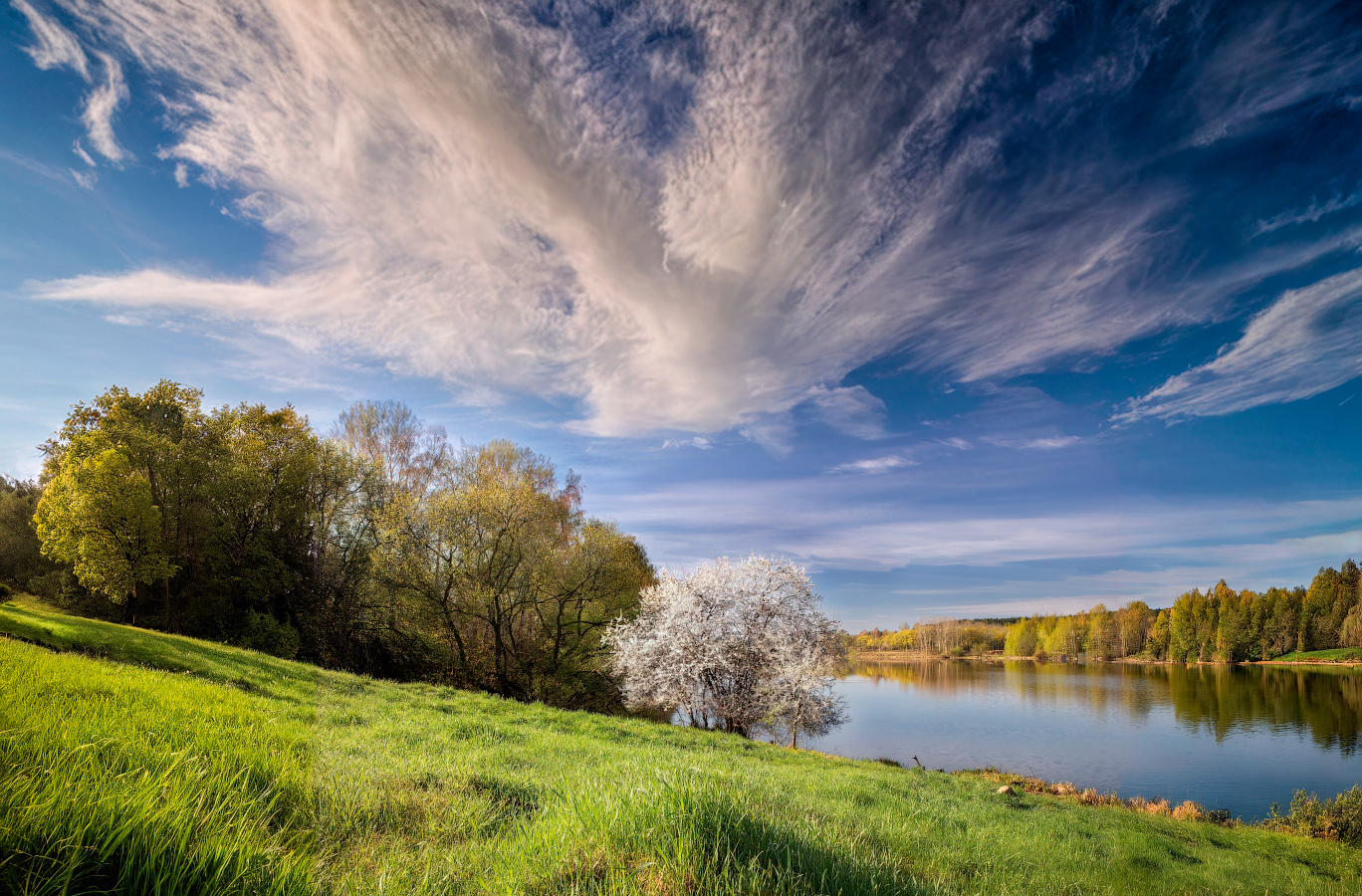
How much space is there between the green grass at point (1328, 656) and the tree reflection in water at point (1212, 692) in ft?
13.2

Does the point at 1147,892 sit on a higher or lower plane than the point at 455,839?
lower

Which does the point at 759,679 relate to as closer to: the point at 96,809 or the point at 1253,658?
the point at 96,809

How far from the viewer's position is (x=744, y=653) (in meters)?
27.0

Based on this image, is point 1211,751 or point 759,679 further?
point 1211,751

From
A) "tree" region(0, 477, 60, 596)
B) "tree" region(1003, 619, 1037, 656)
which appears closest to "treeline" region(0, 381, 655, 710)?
"tree" region(0, 477, 60, 596)

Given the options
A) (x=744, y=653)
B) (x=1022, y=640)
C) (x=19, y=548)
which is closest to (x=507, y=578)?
(x=744, y=653)

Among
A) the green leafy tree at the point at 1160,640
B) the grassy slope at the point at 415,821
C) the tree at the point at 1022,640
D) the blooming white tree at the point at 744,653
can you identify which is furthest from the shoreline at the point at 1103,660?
the grassy slope at the point at 415,821

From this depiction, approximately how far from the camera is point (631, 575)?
35.3 metres

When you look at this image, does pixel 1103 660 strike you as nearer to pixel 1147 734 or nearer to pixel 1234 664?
pixel 1234 664

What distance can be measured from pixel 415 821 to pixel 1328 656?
13050 cm

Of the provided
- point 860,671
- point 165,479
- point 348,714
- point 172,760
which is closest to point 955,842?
point 172,760

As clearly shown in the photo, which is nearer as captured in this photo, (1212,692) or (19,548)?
(19,548)

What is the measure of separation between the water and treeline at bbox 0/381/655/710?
52.8 feet

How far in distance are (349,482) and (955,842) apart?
109 ft
